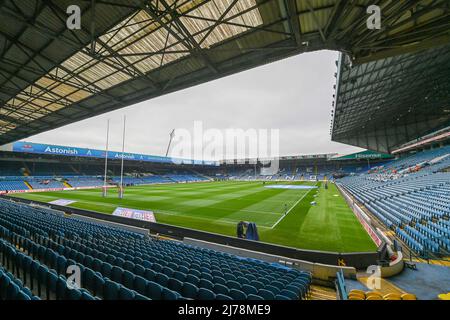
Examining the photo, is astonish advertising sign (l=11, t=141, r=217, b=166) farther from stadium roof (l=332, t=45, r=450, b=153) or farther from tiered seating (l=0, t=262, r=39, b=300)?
tiered seating (l=0, t=262, r=39, b=300)

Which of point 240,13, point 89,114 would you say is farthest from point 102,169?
point 240,13

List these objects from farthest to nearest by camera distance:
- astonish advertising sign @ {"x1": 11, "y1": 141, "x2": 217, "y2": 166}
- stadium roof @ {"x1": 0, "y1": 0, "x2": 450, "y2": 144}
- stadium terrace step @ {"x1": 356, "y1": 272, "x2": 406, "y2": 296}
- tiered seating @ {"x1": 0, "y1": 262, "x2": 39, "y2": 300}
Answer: astonish advertising sign @ {"x1": 11, "y1": 141, "x2": 217, "y2": 166} < stadium terrace step @ {"x1": 356, "y1": 272, "x2": 406, "y2": 296} < stadium roof @ {"x1": 0, "y1": 0, "x2": 450, "y2": 144} < tiered seating @ {"x1": 0, "y1": 262, "x2": 39, "y2": 300}

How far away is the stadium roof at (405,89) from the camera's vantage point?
19.9 metres

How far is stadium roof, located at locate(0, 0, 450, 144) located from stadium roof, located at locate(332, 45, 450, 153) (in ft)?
33.8

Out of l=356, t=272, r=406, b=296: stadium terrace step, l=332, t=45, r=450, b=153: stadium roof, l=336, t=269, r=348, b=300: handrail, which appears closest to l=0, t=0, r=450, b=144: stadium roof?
l=336, t=269, r=348, b=300: handrail

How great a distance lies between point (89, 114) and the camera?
49.4 ft

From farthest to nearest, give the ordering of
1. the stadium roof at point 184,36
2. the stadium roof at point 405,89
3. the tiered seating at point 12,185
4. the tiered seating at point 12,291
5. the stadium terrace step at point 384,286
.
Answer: the tiered seating at point 12,185, the stadium roof at point 405,89, the stadium terrace step at point 384,286, the stadium roof at point 184,36, the tiered seating at point 12,291

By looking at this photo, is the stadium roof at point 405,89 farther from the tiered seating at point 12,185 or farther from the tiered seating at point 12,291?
the tiered seating at point 12,185

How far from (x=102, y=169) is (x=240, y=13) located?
67.6m

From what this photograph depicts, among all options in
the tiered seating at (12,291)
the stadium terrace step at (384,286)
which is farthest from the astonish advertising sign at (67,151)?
the stadium terrace step at (384,286)

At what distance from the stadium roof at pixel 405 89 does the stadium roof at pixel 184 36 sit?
33.8 ft

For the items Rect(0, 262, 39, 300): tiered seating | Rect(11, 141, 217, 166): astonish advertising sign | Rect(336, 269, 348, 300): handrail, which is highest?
Rect(11, 141, 217, 166): astonish advertising sign

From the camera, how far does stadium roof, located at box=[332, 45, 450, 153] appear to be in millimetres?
19909
